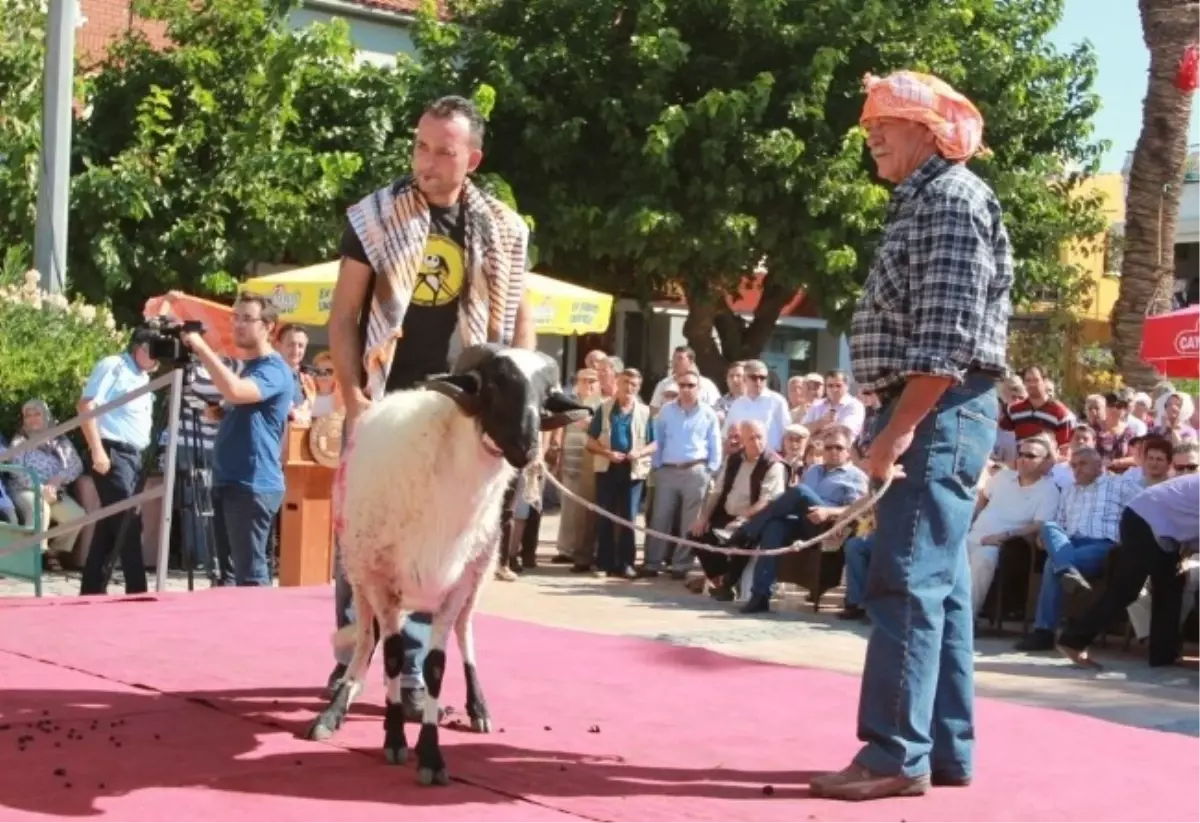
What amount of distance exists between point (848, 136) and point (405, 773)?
17829 mm

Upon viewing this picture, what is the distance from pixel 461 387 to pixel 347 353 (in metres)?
0.93

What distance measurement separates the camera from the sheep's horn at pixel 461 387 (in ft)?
18.0

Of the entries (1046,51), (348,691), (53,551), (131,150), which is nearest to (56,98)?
(53,551)

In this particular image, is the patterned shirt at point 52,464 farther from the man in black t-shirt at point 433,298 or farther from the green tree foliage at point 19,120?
the man in black t-shirt at point 433,298

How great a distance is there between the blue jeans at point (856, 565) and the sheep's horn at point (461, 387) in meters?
7.89

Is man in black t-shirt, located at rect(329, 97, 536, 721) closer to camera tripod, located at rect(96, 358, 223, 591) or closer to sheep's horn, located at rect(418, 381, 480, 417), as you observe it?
sheep's horn, located at rect(418, 381, 480, 417)

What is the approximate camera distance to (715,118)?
2197 cm

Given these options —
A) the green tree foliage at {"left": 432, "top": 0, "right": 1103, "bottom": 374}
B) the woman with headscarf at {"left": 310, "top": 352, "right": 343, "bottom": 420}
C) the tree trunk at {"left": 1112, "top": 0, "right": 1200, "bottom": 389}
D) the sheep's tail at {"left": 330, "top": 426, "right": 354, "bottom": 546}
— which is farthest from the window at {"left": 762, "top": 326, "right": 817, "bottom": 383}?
the sheep's tail at {"left": 330, "top": 426, "right": 354, "bottom": 546}

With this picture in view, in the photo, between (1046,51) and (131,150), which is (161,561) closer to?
(131,150)

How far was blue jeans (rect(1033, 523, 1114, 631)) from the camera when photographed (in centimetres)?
1241

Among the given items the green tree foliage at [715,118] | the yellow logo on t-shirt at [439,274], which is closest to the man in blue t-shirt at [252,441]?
the yellow logo on t-shirt at [439,274]

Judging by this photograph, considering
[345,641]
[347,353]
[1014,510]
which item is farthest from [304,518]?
[347,353]

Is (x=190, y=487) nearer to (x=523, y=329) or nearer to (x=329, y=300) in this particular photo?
(x=329, y=300)

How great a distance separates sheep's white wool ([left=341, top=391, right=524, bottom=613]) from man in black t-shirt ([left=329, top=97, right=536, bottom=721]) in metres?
0.39
